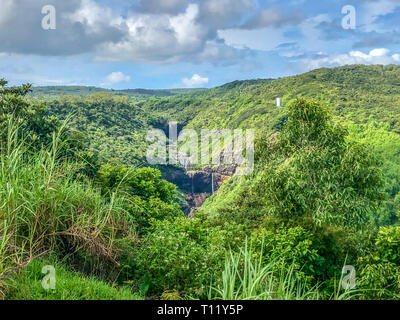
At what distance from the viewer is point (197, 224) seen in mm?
5793

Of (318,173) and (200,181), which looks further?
(200,181)

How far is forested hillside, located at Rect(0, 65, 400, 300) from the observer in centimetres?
233

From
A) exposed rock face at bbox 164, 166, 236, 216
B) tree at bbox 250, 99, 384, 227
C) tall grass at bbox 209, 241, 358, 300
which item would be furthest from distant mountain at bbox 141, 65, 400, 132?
tall grass at bbox 209, 241, 358, 300

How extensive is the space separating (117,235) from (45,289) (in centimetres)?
110

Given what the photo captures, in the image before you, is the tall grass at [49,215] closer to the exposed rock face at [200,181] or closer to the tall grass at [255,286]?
the tall grass at [255,286]

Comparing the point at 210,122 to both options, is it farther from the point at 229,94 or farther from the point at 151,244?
the point at 151,244

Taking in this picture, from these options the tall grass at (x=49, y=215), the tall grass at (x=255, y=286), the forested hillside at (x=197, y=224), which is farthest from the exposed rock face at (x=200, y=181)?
the tall grass at (x=255, y=286)

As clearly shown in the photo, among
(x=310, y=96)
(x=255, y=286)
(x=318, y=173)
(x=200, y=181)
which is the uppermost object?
(x=310, y=96)

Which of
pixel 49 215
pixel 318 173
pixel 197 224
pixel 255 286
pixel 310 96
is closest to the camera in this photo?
pixel 255 286

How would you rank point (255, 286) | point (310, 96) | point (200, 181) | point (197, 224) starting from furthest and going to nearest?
point (200, 181) < point (310, 96) < point (197, 224) < point (255, 286)

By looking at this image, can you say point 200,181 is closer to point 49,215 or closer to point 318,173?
point 318,173

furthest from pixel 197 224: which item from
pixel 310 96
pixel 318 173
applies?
pixel 310 96

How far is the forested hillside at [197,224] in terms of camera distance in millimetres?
2334

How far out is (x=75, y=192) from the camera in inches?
116
